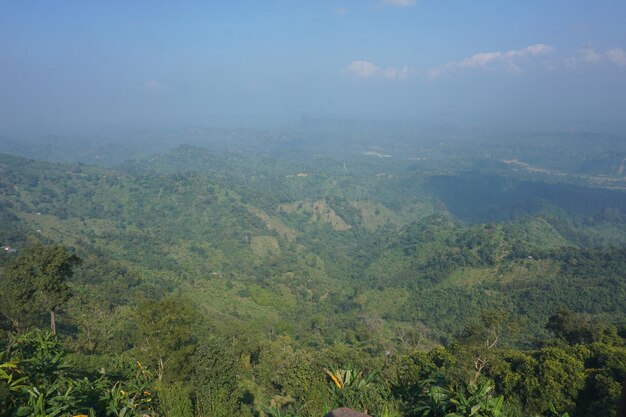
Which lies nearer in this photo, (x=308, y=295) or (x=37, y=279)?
(x=37, y=279)

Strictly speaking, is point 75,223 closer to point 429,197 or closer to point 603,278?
point 603,278

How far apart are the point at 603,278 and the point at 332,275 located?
46442mm

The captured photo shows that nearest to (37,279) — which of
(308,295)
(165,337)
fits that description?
(165,337)

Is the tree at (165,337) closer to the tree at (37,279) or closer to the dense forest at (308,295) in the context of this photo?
the dense forest at (308,295)

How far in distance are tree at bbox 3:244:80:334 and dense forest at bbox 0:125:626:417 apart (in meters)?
0.08

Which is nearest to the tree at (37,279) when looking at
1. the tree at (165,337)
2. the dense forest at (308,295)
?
the dense forest at (308,295)

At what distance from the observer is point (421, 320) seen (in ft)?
178

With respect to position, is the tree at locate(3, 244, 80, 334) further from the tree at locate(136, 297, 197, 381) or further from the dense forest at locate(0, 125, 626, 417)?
the tree at locate(136, 297, 197, 381)

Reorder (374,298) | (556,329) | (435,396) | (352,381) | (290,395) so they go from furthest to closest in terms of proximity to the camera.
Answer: (374,298)
(556,329)
(290,395)
(352,381)
(435,396)

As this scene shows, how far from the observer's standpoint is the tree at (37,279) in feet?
57.8

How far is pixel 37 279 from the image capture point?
695 inches

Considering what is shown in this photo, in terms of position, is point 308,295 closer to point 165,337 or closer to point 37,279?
point 165,337

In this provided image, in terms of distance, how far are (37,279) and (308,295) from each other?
52369 millimetres

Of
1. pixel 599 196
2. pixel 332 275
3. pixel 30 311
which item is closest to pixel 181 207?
pixel 332 275
